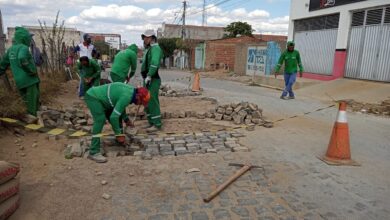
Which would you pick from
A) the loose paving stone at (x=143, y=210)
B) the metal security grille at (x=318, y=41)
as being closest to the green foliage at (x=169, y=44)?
the metal security grille at (x=318, y=41)

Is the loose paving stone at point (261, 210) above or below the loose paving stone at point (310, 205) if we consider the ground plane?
below

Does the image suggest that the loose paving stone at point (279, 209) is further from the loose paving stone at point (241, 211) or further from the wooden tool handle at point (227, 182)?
the wooden tool handle at point (227, 182)

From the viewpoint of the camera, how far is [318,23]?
53.9ft

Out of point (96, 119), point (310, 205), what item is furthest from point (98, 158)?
point (310, 205)

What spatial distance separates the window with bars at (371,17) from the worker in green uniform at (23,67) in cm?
1233

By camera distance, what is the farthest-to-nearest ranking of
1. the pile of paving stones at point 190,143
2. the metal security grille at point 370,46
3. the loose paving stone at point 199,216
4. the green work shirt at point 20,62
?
1. the metal security grille at point 370,46
2. the green work shirt at point 20,62
3. the pile of paving stones at point 190,143
4. the loose paving stone at point 199,216

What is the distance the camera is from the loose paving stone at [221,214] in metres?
3.05

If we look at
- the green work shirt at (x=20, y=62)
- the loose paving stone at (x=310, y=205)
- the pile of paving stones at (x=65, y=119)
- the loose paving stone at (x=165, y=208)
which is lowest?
the loose paving stone at (x=165, y=208)

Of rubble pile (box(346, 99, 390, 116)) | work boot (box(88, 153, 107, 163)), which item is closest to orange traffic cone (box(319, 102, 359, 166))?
work boot (box(88, 153, 107, 163))

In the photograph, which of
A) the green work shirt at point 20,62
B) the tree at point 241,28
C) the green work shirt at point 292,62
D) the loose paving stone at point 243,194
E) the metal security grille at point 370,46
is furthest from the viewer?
the tree at point 241,28

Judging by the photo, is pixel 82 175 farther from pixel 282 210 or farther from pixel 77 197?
pixel 282 210

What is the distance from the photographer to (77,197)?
342 cm

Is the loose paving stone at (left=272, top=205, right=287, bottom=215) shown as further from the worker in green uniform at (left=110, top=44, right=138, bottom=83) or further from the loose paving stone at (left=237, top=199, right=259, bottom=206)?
the worker in green uniform at (left=110, top=44, right=138, bottom=83)

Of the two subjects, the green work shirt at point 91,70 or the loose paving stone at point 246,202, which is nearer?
the loose paving stone at point 246,202
